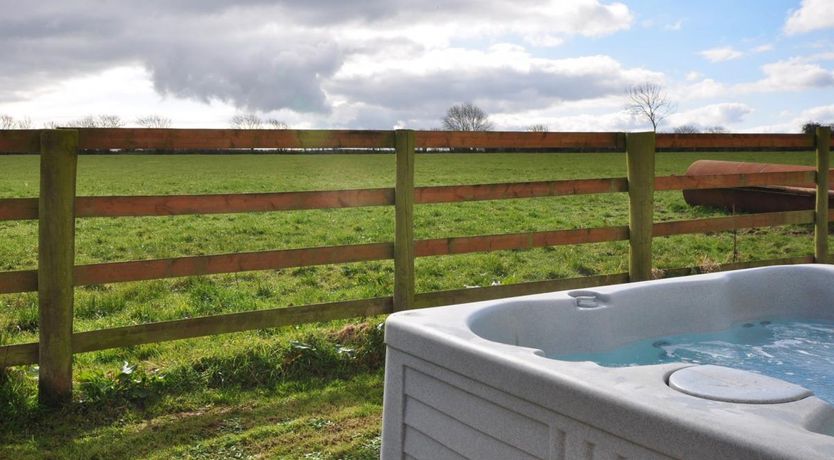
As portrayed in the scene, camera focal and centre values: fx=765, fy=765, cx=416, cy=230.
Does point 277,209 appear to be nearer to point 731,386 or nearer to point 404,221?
point 404,221

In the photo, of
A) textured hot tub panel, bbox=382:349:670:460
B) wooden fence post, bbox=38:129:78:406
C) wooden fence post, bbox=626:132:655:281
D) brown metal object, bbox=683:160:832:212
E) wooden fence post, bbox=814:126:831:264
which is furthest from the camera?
brown metal object, bbox=683:160:832:212

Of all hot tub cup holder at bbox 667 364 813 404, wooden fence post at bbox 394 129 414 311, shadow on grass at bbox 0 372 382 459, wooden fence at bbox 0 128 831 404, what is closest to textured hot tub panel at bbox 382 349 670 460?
hot tub cup holder at bbox 667 364 813 404

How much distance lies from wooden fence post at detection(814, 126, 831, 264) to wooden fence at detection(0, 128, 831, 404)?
93cm

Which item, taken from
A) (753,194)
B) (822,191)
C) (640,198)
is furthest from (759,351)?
(753,194)

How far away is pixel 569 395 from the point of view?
6.31 feet

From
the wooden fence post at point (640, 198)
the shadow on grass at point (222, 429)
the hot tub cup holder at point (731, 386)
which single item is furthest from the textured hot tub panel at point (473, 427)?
the wooden fence post at point (640, 198)

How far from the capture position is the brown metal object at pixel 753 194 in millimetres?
8555

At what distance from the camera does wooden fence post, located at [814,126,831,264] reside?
19.6ft

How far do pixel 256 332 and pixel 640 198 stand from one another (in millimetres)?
2577

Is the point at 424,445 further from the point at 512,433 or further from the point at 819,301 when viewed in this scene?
the point at 819,301

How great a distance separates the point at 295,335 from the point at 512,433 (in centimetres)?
228

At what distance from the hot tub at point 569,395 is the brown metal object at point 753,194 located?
19.1ft

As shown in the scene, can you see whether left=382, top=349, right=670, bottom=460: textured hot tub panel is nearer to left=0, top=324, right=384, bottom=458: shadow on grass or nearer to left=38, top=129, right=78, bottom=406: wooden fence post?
left=0, top=324, right=384, bottom=458: shadow on grass

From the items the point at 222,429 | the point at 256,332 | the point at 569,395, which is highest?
the point at 569,395
